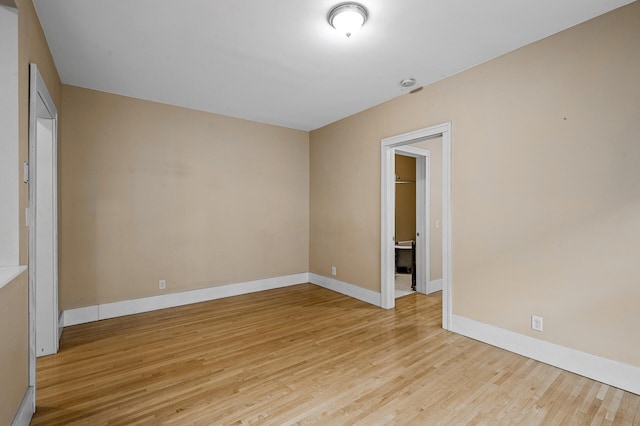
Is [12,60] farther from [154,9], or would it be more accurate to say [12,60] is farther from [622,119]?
[622,119]

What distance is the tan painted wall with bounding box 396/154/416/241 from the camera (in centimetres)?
679

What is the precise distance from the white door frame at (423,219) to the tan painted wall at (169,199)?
1.97m

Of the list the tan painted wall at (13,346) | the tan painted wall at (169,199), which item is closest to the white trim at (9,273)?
the tan painted wall at (13,346)

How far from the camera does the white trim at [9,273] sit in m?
1.50

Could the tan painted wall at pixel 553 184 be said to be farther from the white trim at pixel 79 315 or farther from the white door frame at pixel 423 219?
the white trim at pixel 79 315

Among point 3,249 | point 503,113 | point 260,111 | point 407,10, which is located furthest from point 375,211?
point 3,249

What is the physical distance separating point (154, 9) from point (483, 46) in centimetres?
268

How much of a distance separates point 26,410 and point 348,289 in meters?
3.53

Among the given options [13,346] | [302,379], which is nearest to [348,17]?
[302,379]

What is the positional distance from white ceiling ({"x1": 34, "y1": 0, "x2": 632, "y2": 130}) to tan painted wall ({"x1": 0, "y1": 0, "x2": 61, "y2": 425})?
35 centimetres

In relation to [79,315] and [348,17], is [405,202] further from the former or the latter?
[79,315]

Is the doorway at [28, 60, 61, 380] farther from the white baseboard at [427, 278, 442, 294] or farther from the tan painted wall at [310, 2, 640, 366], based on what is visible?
the white baseboard at [427, 278, 442, 294]

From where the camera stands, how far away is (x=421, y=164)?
4578mm

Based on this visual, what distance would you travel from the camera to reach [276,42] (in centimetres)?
258
